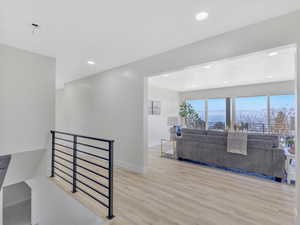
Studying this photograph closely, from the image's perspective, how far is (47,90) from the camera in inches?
128

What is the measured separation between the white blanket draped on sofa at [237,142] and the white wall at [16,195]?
6684 mm

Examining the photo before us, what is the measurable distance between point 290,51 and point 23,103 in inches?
209

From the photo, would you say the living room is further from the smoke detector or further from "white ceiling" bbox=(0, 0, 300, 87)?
the smoke detector

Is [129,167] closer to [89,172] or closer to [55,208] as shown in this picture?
[89,172]

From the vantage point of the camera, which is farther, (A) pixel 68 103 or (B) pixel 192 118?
(B) pixel 192 118

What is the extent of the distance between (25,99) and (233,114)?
7.66 meters

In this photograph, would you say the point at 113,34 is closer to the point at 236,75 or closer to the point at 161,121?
the point at 236,75

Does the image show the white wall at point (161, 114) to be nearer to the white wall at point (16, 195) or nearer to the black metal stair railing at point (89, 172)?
the black metal stair railing at point (89, 172)

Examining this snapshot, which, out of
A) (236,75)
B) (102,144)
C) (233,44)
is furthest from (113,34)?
(236,75)

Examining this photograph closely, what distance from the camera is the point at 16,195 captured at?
5.47 m

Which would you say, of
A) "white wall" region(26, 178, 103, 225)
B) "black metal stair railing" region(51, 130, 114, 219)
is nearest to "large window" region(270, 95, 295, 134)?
"black metal stair railing" region(51, 130, 114, 219)

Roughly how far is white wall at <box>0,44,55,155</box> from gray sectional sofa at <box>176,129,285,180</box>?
3.25 m

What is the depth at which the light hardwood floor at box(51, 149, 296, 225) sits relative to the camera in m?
1.92

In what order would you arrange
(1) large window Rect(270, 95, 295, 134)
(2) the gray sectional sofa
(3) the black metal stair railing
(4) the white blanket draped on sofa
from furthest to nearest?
(1) large window Rect(270, 95, 295, 134)
(4) the white blanket draped on sofa
(2) the gray sectional sofa
(3) the black metal stair railing
